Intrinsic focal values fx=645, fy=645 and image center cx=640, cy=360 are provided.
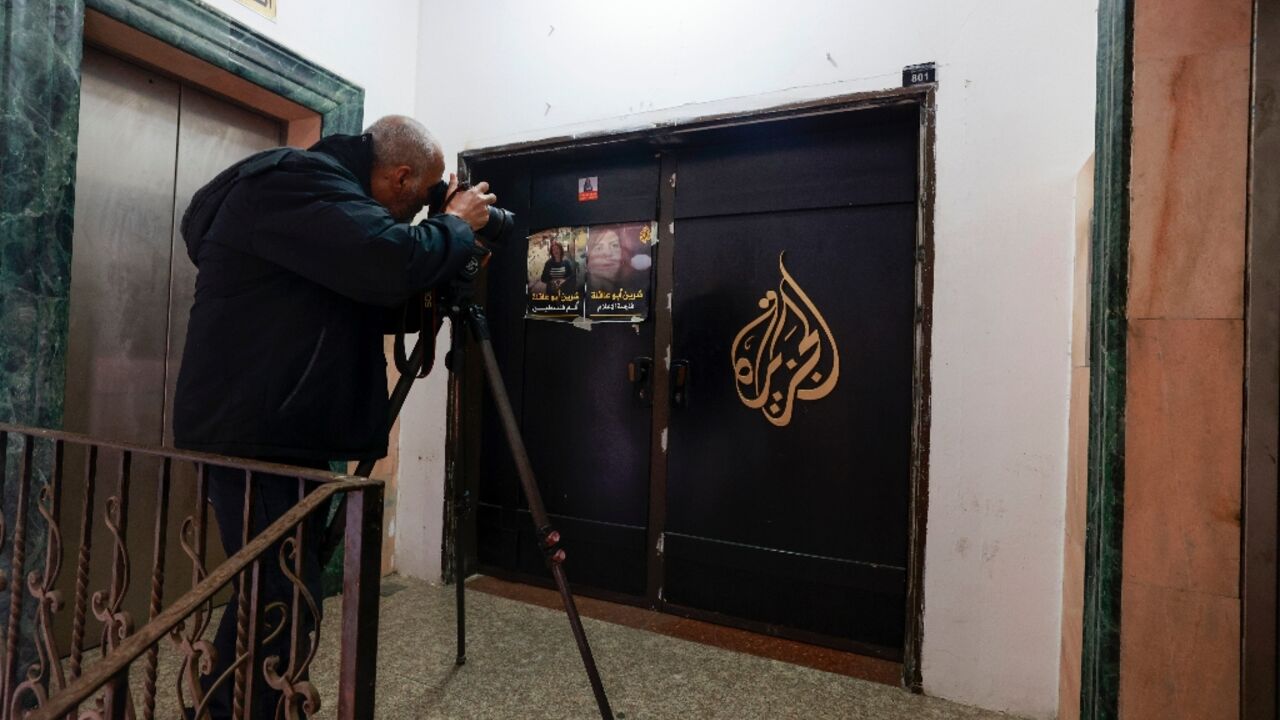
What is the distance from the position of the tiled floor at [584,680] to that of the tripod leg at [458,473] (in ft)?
0.39

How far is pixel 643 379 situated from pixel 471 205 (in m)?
1.23

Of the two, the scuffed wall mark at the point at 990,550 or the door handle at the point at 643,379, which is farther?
the door handle at the point at 643,379

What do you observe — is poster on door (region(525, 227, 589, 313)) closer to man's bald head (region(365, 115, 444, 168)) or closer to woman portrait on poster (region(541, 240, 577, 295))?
woman portrait on poster (region(541, 240, 577, 295))

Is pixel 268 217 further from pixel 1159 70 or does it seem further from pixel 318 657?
pixel 1159 70

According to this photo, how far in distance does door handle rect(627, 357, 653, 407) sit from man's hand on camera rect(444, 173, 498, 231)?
1.14m

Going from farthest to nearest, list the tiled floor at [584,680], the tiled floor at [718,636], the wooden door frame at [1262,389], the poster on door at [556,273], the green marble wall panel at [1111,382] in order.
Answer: the poster on door at [556,273], the tiled floor at [718,636], the tiled floor at [584,680], the green marble wall panel at [1111,382], the wooden door frame at [1262,389]

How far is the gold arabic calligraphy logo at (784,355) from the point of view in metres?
2.36

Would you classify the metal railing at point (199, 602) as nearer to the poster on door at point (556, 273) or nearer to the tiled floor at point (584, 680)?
the tiled floor at point (584, 680)

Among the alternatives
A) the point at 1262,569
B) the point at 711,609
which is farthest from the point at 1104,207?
the point at 711,609

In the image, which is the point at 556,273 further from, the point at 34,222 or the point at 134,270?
the point at 34,222

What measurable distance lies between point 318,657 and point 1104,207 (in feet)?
8.22

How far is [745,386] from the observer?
8.11ft

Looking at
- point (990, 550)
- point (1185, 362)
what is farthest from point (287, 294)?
point (990, 550)

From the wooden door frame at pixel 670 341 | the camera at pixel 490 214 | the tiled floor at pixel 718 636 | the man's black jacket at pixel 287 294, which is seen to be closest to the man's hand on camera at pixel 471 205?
the camera at pixel 490 214
